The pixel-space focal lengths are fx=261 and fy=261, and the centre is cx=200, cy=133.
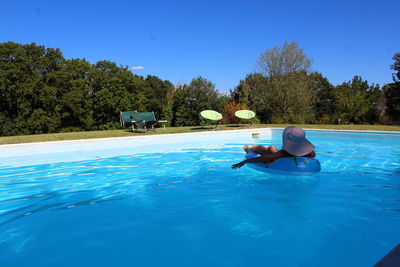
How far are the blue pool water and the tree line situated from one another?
444 inches

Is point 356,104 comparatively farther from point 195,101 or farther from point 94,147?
point 94,147

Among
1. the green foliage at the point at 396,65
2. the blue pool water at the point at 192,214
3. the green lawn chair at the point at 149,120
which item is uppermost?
the green foliage at the point at 396,65

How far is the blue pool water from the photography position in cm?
262

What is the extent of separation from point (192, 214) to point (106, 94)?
17.5m

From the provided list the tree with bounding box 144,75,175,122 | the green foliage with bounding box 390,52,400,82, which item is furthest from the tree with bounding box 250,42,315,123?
the green foliage with bounding box 390,52,400,82

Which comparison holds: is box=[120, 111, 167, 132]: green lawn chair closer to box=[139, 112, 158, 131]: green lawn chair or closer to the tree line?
box=[139, 112, 158, 131]: green lawn chair

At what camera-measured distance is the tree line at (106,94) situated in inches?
642

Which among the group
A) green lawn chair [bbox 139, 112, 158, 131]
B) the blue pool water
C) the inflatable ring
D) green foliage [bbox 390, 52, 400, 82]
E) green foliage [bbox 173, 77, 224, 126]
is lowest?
the blue pool water

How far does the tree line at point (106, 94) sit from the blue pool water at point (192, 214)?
37.0 ft

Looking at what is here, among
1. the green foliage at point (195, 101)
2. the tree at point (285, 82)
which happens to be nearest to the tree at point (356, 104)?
the tree at point (285, 82)

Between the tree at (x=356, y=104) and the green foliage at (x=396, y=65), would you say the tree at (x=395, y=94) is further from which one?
the tree at (x=356, y=104)

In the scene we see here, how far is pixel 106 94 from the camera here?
19219 millimetres

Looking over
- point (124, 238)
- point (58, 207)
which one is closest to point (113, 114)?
point (58, 207)

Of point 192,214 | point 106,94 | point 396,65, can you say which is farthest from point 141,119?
point 396,65
